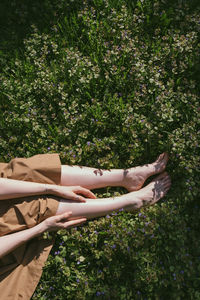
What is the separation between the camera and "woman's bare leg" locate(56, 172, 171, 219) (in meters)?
3.32

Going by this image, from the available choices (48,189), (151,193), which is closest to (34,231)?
(48,189)

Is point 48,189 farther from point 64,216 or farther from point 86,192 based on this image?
point 86,192

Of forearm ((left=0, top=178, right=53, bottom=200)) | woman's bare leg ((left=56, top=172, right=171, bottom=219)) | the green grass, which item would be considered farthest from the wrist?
the green grass

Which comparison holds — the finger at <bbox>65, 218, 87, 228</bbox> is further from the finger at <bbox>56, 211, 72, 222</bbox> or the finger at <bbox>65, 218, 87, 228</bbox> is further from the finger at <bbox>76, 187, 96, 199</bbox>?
the finger at <bbox>76, 187, 96, 199</bbox>

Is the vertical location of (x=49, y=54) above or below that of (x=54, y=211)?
above

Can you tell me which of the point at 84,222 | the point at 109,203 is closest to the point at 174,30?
the point at 109,203

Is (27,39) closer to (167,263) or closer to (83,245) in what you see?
(83,245)

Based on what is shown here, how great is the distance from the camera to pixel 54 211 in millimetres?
3240

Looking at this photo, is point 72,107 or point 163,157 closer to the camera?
point 163,157

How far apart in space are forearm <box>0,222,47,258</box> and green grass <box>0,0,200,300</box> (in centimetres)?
24

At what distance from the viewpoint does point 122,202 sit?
11.2 feet

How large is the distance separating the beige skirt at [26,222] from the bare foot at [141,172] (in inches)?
28.4

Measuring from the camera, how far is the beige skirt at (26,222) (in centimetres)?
307

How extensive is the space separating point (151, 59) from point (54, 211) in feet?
6.60
